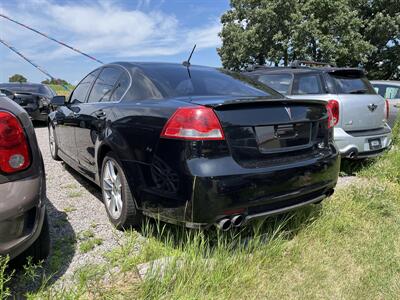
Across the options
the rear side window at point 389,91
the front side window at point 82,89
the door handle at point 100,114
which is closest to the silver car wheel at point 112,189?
the door handle at point 100,114

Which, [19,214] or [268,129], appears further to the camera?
[268,129]

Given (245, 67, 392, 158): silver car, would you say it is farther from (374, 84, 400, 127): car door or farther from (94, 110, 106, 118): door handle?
(374, 84, 400, 127): car door

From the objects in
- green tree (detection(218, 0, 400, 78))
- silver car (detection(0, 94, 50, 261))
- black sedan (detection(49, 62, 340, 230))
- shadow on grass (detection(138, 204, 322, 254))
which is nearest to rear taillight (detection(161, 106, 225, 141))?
black sedan (detection(49, 62, 340, 230))

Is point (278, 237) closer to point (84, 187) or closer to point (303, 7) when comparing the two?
point (84, 187)

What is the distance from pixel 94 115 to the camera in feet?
11.5

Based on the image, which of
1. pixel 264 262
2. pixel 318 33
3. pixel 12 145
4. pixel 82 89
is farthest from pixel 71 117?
pixel 318 33

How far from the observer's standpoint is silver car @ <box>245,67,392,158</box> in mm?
4855

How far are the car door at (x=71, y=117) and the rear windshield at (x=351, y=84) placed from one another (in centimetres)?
320

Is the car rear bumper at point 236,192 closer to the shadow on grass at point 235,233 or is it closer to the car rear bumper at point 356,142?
the shadow on grass at point 235,233

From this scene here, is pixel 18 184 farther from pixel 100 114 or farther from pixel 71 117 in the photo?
pixel 71 117

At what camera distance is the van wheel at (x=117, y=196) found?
2.94 m

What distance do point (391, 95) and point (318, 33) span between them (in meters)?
16.7

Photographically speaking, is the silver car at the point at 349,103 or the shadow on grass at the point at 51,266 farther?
the silver car at the point at 349,103

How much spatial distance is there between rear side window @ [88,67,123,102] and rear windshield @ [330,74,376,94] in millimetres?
3019
